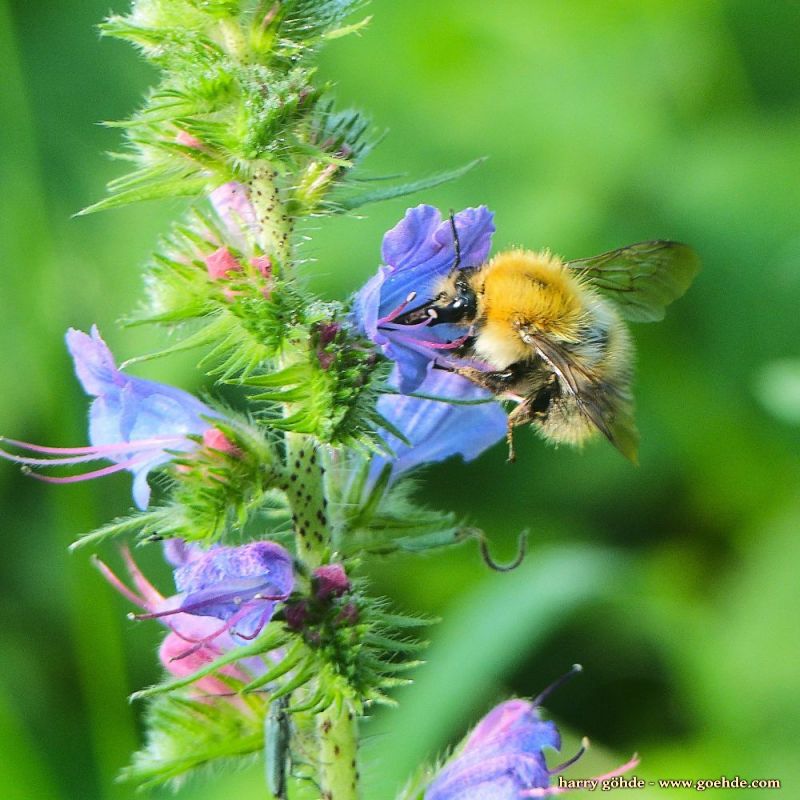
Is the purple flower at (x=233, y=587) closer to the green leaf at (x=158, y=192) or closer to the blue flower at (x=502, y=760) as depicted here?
the blue flower at (x=502, y=760)

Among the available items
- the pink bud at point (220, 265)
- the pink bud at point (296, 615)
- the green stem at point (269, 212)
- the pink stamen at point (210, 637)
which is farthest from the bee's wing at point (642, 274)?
the pink stamen at point (210, 637)

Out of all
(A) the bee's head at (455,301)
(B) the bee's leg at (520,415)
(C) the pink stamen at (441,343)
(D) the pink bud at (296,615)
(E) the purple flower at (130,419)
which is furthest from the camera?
(B) the bee's leg at (520,415)

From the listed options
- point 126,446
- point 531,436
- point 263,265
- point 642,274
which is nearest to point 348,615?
point 126,446

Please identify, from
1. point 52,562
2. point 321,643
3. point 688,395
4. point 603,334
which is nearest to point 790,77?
point 688,395

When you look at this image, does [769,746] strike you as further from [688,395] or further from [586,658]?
[688,395]

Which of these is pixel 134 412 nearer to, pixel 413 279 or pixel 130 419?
pixel 130 419

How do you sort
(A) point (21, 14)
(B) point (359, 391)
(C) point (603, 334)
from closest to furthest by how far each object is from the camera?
1. (B) point (359, 391)
2. (C) point (603, 334)
3. (A) point (21, 14)
